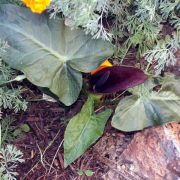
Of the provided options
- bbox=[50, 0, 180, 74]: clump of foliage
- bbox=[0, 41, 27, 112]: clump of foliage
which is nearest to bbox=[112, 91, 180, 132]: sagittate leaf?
bbox=[50, 0, 180, 74]: clump of foliage

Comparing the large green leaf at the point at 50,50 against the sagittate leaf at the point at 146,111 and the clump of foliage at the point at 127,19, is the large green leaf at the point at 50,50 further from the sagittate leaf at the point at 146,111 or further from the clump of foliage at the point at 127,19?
the sagittate leaf at the point at 146,111

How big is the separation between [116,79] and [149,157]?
13.0 inches

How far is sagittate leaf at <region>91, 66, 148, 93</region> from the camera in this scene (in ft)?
5.95

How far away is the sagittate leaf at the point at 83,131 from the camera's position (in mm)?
1810

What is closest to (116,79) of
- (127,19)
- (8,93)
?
(127,19)

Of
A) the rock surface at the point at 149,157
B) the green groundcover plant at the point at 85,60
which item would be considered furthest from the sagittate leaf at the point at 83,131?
the rock surface at the point at 149,157

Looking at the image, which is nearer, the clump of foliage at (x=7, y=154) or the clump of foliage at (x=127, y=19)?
the clump of foliage at (x=7, y=154)

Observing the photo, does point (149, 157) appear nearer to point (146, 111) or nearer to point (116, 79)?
point (146, 111)

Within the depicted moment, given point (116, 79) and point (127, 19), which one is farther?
point (127, 19)

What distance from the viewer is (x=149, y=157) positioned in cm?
186

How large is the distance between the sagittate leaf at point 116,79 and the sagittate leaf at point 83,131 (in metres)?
0.08

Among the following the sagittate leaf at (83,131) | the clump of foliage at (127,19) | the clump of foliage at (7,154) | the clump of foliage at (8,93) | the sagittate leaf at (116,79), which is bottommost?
the clump of foliage at (7,154)

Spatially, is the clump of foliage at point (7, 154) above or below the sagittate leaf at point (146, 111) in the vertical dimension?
below

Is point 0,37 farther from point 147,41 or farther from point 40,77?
point 147,41
